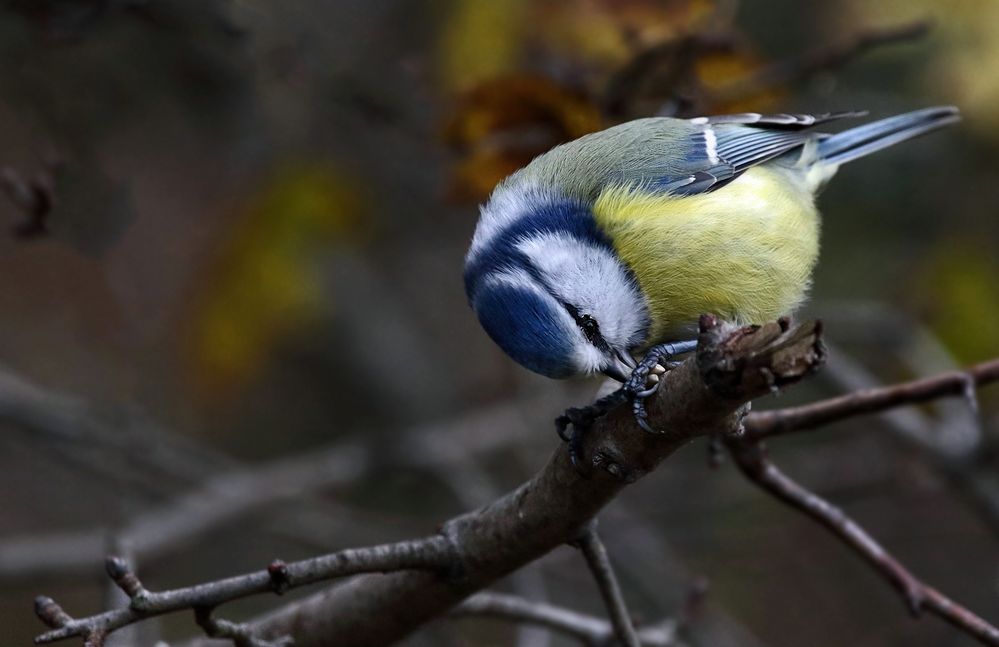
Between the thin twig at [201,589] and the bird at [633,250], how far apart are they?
43 centimetres

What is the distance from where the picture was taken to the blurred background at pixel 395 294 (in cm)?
285

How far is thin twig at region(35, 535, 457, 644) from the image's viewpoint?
148cm

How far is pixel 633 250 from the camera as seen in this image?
7.55 ft

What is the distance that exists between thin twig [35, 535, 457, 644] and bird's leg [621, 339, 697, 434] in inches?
17.3

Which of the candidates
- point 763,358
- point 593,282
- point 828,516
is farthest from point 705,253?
point 763,358

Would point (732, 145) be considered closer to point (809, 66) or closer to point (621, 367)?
point (809, 66)

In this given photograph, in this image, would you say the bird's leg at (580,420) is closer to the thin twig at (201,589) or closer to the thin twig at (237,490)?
the thin twig at (201,589)

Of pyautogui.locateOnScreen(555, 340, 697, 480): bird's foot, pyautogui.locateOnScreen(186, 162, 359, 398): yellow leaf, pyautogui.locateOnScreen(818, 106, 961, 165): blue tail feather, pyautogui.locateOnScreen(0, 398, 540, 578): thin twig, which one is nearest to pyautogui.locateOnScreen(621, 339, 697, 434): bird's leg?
pyautogui.locateOnScreen(555, 340, 697, 480): bird's foot

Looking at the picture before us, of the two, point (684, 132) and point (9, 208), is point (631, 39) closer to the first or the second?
point (684, 132)

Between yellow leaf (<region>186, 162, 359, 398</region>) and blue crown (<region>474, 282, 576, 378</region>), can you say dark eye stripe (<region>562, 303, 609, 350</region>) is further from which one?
yellow leaf (<region>186, 162, 359, 398</region>)

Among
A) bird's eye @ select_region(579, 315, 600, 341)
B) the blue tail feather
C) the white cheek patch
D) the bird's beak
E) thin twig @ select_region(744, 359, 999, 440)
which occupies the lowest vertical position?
thin twig @ select_region(744, 359, 999, 440)

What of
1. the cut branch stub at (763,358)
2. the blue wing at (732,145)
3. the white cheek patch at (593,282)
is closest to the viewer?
the cut branch stub at (763,358)

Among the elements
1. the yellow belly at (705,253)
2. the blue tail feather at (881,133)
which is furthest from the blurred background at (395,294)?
the yellow belly at (705,253)

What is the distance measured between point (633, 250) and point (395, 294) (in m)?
2.62
